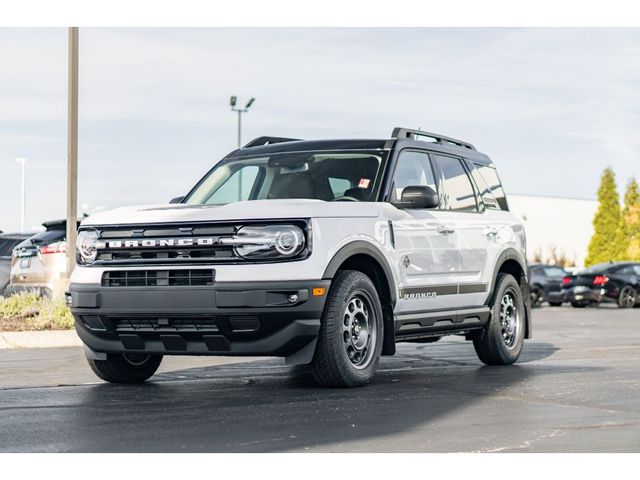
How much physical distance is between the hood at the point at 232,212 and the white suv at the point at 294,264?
0.04 ft

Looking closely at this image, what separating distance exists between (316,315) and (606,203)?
5486 centimetres

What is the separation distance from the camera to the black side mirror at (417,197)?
363 inches

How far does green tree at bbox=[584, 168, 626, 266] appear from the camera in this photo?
5953 cm

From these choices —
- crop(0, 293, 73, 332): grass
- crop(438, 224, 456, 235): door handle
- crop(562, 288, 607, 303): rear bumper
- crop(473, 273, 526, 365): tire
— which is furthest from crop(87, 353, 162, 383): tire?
crop(562, 288, 607, 303): rear bumper

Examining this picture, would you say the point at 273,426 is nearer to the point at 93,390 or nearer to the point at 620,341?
the point at 93,390

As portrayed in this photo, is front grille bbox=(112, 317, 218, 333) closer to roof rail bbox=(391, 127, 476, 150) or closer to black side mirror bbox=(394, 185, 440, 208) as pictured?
black side mirror bbox=(394, 185, 440, 208)

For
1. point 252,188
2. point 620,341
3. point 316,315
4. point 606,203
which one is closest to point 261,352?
point 316,315

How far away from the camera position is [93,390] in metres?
8.84

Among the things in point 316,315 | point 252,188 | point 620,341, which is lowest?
point 620,341

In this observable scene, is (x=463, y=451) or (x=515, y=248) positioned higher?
(x=515, y=248)

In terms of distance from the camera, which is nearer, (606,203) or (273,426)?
(273,426)

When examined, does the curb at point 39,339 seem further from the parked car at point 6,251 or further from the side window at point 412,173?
the side window at point 412,173
